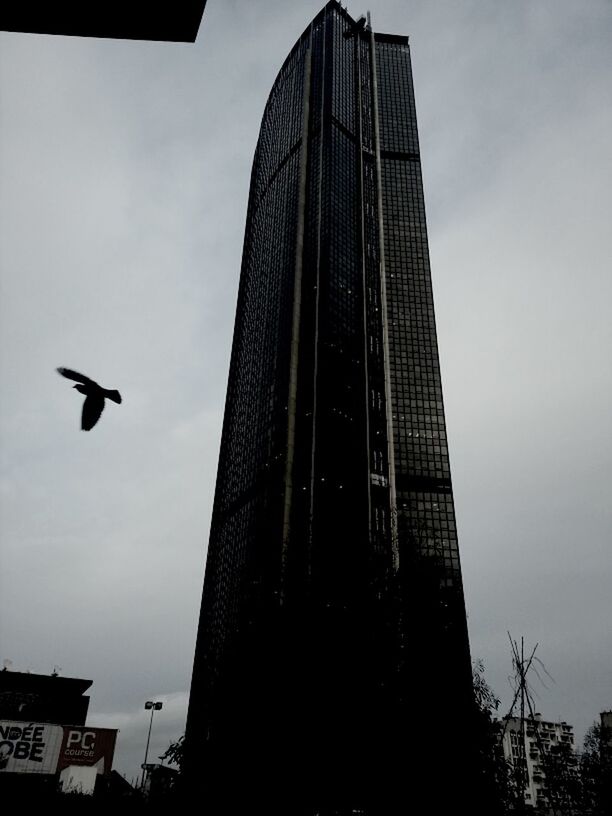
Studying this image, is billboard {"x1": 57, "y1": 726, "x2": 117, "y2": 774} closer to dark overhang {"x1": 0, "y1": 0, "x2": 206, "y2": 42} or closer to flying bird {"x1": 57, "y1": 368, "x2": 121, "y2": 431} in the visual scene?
flying bird {"x1": 57, "y1": 368, "x2": 121, "y2": 431}

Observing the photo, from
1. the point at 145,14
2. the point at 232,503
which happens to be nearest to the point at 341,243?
the point at 232,503

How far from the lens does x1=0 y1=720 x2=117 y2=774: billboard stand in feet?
96.8

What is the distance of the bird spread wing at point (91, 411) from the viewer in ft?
27.4

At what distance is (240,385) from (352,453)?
175ft

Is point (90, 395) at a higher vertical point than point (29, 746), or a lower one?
higher

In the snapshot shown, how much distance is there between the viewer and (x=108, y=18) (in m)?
4.47

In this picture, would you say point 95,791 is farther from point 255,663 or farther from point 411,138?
point 411,138

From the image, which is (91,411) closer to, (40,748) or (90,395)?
(90,395)

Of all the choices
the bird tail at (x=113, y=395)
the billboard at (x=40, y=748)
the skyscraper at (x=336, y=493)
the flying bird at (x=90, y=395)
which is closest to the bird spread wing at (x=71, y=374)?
the flying bird at (x=90, y=395)

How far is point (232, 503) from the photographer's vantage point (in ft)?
503

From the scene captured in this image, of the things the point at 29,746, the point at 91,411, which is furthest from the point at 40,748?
the point at 91,411

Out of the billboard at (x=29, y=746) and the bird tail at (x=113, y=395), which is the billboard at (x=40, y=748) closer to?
the billboard at (x=29, y=746)

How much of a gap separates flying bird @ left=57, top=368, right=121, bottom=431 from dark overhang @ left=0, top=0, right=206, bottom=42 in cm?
506

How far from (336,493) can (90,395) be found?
4791 inches
